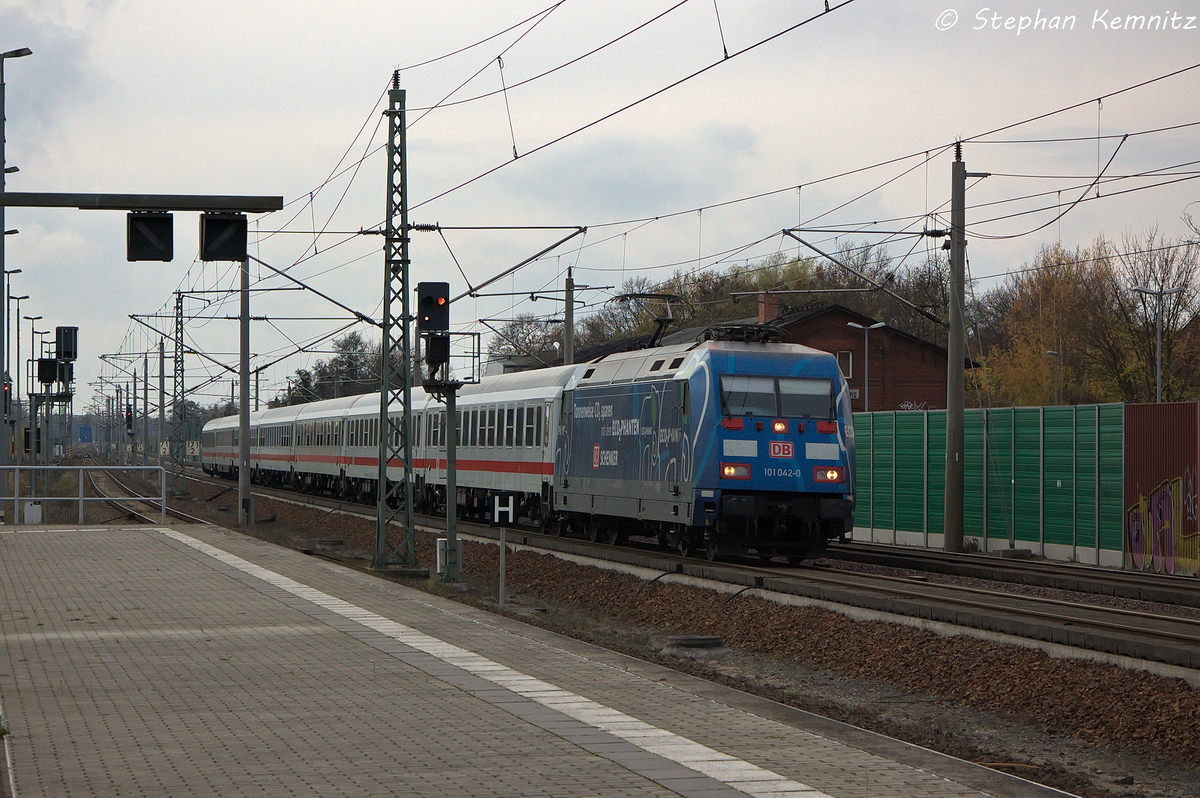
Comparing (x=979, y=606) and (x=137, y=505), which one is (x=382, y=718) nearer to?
(x=979, y=606)

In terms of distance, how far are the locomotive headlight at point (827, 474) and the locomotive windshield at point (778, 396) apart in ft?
2.58

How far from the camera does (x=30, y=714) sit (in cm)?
888

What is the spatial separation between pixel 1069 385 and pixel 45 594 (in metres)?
53.3

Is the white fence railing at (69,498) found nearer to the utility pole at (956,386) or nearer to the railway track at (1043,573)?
the railway track at (1043,573)

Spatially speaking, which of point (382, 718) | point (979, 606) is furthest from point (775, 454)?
point (382, 718)

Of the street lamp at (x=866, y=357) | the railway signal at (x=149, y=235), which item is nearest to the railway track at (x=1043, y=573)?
the railway signal at (x=149, y=235)

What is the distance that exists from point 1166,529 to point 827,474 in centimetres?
607

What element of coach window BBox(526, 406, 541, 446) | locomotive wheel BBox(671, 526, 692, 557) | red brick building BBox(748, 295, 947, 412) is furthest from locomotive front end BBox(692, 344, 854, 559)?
red brick building BBox(748, 295, 947, 412)

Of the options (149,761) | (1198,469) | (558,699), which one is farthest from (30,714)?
(1198,469)

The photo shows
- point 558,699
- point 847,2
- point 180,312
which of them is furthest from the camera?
point 180,312

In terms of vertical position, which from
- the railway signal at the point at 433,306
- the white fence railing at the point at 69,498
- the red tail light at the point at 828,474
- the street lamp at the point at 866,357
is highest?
the street lamp at the point at 866,357

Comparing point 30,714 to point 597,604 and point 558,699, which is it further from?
point 597,604

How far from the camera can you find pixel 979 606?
14.6 metres

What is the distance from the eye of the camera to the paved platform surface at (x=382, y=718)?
7.14 meters
